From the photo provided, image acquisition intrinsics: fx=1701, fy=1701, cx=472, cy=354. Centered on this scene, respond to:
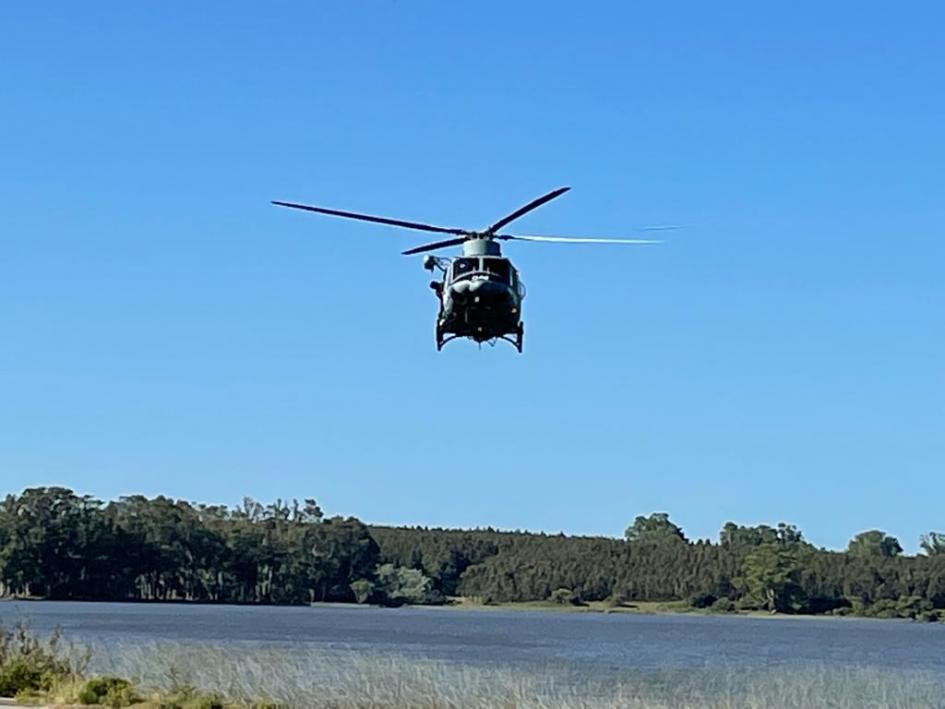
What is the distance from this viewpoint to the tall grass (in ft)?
111

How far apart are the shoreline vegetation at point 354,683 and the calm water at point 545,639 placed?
27.1 feet

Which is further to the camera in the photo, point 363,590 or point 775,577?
point 363,590

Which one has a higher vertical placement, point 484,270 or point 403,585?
point 484,270

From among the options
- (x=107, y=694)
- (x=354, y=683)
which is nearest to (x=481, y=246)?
(x=107, y=694)

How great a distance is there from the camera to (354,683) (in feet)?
119

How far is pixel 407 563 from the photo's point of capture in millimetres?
167125

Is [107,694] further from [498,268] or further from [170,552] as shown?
[170,552]

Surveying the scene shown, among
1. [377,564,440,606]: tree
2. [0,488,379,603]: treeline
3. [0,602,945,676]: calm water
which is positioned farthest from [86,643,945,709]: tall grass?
[377,564,440,606]: tree

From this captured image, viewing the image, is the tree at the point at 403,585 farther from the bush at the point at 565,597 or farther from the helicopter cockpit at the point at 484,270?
the helicopter cockpit at the point at 484,270

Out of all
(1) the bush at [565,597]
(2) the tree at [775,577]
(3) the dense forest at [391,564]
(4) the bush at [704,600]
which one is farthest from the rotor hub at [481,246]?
(1) the bush at [565,597]

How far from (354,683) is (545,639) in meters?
49.5

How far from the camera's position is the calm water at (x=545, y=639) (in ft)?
206

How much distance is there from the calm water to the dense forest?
2965 centimetres

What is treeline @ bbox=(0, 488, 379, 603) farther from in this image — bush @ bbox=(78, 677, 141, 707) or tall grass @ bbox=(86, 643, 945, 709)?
bush @ bbox=(78, 677, 141, 707)
